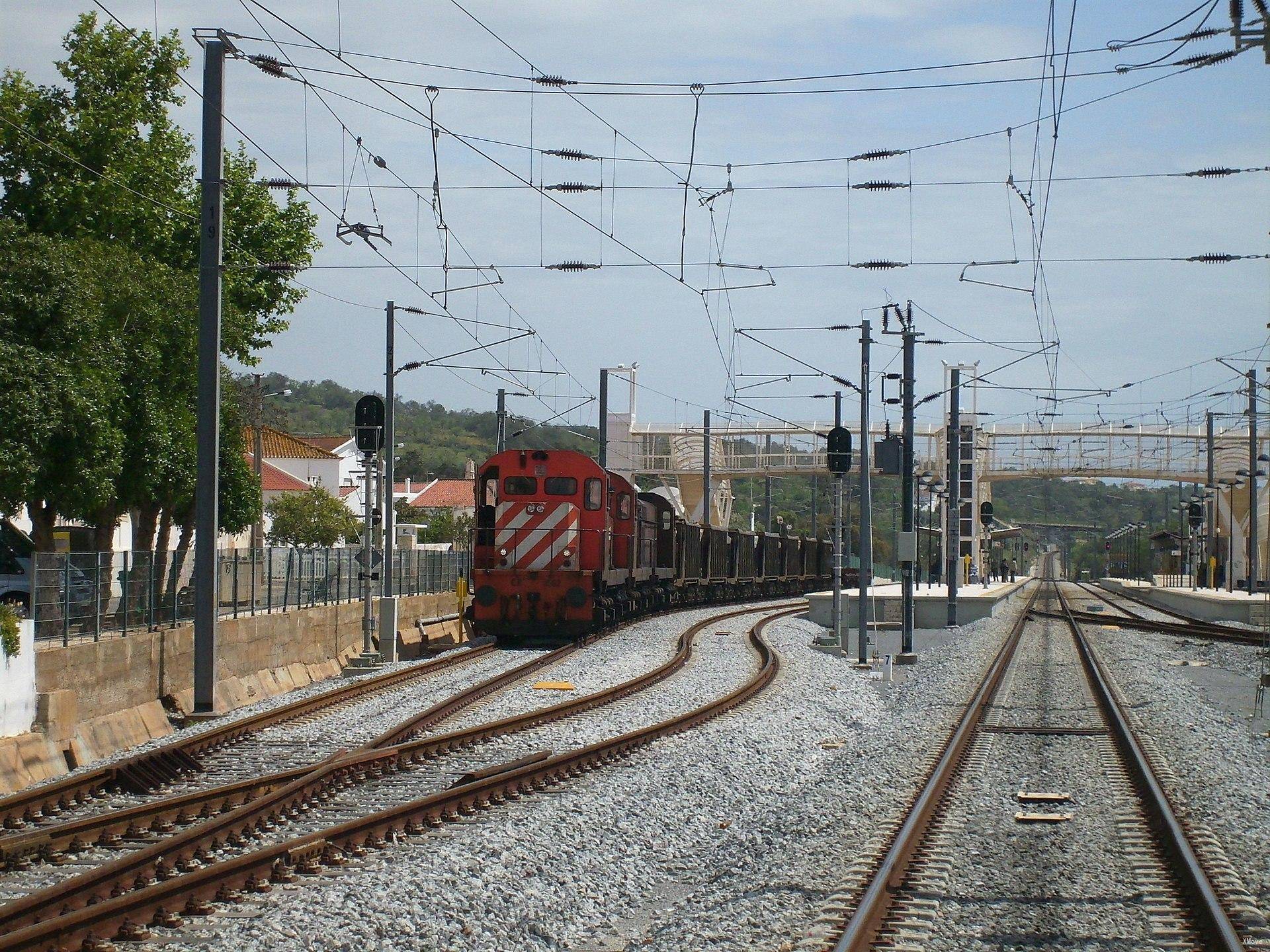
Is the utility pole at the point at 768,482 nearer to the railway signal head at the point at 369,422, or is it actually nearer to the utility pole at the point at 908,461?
the utility pole at the point at 908,461

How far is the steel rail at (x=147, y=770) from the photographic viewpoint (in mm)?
10297

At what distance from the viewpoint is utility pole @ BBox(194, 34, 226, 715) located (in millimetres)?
17125

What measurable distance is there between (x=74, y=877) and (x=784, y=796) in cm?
639

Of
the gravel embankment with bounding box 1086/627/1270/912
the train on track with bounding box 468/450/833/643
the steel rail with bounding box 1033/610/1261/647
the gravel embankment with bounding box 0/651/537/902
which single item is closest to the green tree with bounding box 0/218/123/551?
the gravel embankment with bounding box 0/651/537/902

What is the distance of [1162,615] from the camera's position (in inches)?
2110

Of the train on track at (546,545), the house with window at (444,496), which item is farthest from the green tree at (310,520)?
the train on track at (546,545)

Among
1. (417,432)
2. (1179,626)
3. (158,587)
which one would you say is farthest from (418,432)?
(158,587)

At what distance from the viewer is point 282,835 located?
9812mm

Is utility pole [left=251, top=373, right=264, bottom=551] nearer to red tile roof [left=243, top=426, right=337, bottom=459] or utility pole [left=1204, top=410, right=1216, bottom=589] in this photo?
utility pole [left=1204, top=410, right=1216, bottom=589]

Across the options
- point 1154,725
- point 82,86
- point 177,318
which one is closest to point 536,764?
point 1154,725

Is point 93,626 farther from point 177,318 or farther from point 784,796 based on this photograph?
point 177,318

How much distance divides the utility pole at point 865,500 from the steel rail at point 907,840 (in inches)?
271

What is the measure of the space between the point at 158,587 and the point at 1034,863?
41.7ft

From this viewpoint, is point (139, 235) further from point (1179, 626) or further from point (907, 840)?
point (1179, 626)
